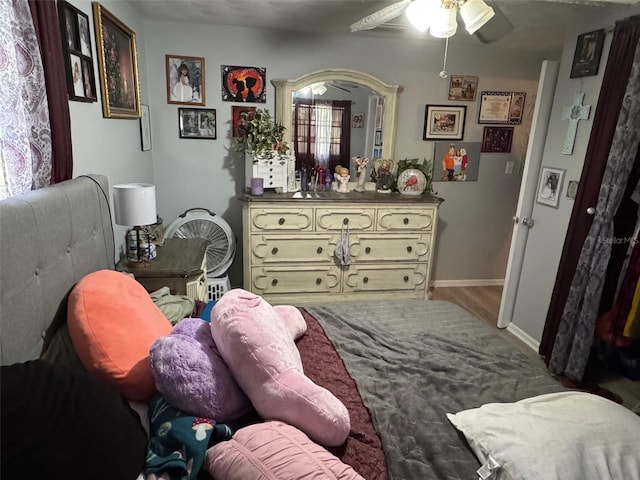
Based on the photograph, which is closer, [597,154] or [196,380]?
[196,380]

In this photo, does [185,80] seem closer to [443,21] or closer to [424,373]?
[443,21]

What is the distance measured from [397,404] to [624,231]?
1.87 meters

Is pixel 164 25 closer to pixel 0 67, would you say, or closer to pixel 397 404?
pixel 0 67

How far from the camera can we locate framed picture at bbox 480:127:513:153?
12.0 feet

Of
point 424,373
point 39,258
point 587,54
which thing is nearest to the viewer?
point 39,258

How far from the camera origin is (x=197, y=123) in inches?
126

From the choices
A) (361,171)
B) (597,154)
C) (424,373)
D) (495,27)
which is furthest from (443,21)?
(361,171)

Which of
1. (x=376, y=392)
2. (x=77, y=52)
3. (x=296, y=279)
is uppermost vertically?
(x=77, y=52)

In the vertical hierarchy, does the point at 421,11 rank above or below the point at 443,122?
above

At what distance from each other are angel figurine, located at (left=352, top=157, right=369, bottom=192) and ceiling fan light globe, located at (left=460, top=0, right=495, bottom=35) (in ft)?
5.79

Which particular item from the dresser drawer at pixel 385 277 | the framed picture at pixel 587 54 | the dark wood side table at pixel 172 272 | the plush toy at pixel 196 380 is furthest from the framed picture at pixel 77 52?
the framed picture at pixel 587 54

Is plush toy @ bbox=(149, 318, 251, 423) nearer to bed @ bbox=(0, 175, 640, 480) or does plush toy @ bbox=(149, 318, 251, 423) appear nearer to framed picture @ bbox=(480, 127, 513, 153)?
bed @ bbox=(0, 175, 640, 480)

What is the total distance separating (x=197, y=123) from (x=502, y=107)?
2.73 metres

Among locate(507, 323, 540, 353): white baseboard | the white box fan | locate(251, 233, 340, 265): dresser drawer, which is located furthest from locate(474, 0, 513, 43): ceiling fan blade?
the white box fan
